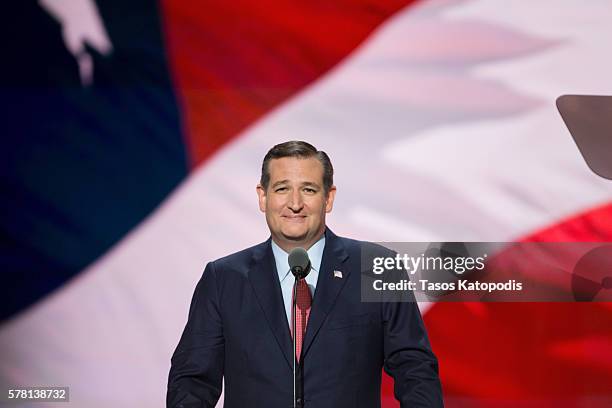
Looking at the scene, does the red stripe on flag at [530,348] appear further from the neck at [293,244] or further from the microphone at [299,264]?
the microphone at [299,264]

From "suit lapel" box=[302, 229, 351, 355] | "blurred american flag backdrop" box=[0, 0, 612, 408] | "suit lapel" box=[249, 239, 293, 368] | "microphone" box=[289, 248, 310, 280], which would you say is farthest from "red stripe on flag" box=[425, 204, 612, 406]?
"microphone" box=[289, 248, 310, 280]

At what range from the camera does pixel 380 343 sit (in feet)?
7.02

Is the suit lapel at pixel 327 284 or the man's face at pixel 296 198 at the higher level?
the man's face at pixel 296 198

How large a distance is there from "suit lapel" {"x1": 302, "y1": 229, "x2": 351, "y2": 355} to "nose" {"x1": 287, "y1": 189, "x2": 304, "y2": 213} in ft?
0.51

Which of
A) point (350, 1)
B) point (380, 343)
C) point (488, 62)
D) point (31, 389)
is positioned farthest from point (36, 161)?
point (488, 62)

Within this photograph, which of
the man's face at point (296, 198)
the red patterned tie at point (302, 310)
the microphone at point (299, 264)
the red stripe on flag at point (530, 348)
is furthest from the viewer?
the red stripe on flag at point (530, 348)

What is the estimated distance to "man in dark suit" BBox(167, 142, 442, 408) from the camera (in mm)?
2014

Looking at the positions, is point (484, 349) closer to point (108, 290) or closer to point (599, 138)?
point (599, 138)

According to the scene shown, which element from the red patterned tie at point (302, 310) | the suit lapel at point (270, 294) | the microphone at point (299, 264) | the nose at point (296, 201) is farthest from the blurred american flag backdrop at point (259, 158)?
the microphone at point (299, 264)

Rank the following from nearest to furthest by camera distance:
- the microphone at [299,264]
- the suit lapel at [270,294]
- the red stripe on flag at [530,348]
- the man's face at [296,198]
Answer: the microphone at [299,264] < the suit lapel at [270,294] < the man's face at [296,198] < the red stripe on flag at [530,348]

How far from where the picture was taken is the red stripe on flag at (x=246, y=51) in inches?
121

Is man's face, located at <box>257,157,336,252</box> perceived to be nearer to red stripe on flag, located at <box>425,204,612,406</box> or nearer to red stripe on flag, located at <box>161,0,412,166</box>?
red stripe on flag, located at <box>161,0,412,166</box>

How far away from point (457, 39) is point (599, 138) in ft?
2.35

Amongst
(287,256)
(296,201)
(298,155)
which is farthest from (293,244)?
(298,155)
